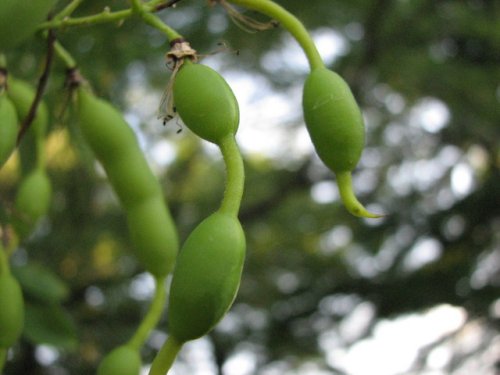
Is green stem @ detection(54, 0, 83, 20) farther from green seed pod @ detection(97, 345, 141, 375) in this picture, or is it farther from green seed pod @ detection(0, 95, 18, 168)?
green seed pod @ detection(97, 345, 141, 375)

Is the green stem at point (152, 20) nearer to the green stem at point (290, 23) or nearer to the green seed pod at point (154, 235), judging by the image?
the green stem at point (290, 23)

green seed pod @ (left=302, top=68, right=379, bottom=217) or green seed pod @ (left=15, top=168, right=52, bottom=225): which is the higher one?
green seed pod @ (left=15, top=168, right=52, bottom=225)

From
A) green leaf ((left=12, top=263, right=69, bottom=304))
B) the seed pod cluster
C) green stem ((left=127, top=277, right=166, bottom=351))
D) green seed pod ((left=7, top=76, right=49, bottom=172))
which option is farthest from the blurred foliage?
green stem ((left=127, top=277, right=166, bottom=351))

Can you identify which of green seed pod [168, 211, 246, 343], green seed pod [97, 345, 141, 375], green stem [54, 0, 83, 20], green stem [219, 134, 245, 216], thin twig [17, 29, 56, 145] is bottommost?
green seed pod [168, 211, 246, 343]

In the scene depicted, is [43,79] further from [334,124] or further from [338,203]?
[338,203]

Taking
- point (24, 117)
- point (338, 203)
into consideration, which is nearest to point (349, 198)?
point (24, 117)

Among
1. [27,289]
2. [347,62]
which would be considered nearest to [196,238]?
[27,289]

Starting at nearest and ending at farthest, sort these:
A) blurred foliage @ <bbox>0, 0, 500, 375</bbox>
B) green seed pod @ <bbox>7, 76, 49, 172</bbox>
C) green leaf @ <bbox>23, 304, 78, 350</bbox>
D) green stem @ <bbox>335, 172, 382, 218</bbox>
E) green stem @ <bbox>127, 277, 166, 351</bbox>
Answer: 1. green stem @ <bbox>335, 172, 382, 218</bbox>
2. green stem @ <bbox>127, 277, 166, 351</bbox>
3. green seed pod @ <bbox>7, 76, 49, 172</bbox>
4. green leaf @ <bbox>23, 304, 78, 350</bbox>
5. blurred foliage @ <bbox>0, 0, 500, 375</bbox>
